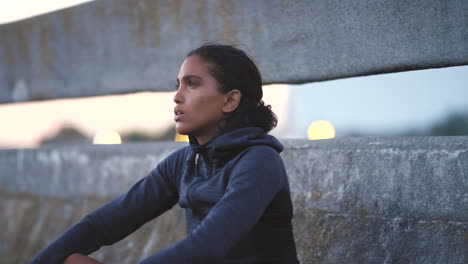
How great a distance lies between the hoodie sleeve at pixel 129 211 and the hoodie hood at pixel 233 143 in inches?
13.0

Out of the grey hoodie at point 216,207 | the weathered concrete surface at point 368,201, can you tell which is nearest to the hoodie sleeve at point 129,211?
the grey hoodie at point 216,207

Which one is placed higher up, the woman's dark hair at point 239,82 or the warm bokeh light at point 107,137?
the woman's dark hair at point 239,82

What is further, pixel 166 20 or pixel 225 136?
pixel 166 20

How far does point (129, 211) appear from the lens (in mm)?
2586

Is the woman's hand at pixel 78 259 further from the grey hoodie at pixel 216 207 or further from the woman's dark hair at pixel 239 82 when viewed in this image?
the woman's dark hair at pixel 239 82

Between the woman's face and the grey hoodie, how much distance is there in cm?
9

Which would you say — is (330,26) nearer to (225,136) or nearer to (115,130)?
(225,136)

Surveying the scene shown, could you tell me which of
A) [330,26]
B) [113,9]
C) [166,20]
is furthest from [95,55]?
[330,26]

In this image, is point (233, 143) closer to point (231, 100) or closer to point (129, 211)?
point (231, 100)

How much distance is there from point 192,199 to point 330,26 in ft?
4.28

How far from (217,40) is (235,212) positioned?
193 centimetres

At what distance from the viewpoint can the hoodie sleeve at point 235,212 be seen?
1.87m

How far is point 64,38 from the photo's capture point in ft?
15.4

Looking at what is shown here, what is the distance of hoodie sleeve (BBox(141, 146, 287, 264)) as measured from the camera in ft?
6.13
